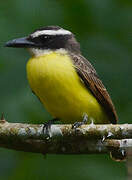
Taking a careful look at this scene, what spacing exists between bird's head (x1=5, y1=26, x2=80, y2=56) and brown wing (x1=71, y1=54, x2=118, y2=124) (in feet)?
0.54

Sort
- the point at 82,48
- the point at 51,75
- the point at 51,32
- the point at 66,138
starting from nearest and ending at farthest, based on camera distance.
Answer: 1. the point at 66,138
2. the point at 51,75
3. the point at 51,32
4. the point at 82,48

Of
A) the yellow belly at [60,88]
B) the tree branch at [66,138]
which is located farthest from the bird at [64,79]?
the tree branch at [66,138]

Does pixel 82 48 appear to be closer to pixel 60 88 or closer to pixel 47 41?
pixel 47 41

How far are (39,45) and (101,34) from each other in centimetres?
59

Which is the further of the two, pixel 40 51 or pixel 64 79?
pixel 40 51

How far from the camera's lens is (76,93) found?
17.0ft

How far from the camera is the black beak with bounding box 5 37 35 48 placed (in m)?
5.23

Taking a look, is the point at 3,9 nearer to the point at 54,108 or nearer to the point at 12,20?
the point at 12,20

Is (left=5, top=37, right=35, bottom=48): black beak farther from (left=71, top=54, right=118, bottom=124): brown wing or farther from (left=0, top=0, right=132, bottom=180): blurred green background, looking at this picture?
(left=71, top=54, right=118, bottom=124): brown wing

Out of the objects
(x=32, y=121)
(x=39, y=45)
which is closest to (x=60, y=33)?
(x=39, y=45)

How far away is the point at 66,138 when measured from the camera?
4.57 m

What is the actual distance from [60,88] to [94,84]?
0.48 meters

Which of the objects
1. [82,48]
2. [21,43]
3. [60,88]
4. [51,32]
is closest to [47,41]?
[51,32]

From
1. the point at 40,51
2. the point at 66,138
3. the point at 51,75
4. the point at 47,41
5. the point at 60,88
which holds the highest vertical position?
the point at 47,41
